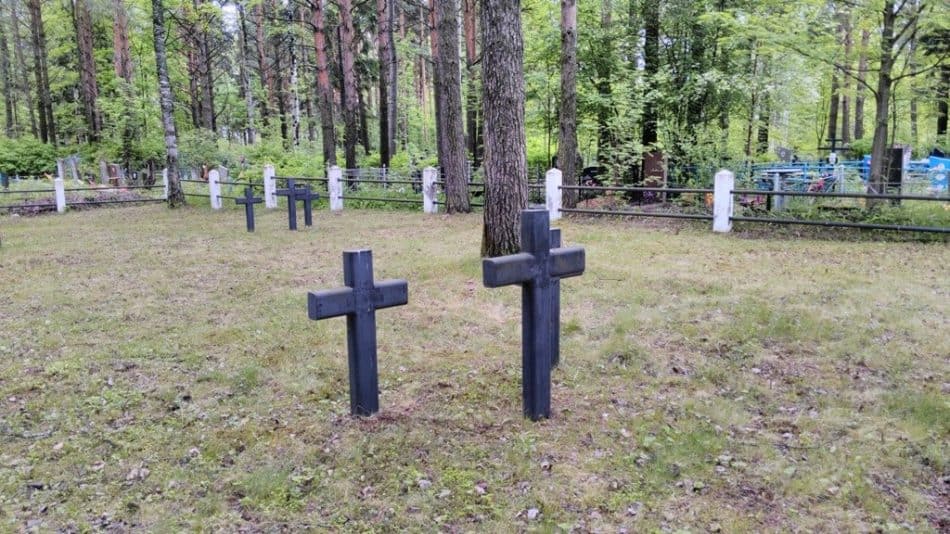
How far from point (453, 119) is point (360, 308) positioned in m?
11.1

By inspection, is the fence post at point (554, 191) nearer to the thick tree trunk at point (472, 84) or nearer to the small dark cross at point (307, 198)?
the small dark cross at point (307, 198)

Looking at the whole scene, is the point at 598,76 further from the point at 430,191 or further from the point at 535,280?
the point at 535,280

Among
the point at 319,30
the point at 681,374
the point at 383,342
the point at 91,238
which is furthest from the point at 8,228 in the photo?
the point at 681,374

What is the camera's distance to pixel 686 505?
2.77m

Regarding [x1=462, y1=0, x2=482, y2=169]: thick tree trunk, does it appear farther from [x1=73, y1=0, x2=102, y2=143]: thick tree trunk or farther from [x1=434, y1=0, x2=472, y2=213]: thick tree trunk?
[x1=73, y1=0, x2=102, y2=143]: thick tree trunk

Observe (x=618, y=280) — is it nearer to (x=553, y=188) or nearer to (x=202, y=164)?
(x=553, y=188)

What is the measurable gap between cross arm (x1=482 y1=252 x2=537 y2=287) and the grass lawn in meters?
0.88

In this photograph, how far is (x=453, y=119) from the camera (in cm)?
1388

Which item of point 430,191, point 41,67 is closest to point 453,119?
point 430,191

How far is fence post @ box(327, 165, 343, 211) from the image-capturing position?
53.3 ft

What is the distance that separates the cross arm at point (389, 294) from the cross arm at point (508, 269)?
1.85 ft

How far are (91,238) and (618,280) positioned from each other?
9.78 meters

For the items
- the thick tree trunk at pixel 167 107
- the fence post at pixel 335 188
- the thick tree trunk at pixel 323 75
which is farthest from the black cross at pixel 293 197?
the thick tree trunk at pixel 323 75

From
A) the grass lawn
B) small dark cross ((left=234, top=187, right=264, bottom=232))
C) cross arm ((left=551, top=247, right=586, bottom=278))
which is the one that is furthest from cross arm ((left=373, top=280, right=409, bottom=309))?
small dark cross ((left=234, top=187, right=264, bottom=232))
